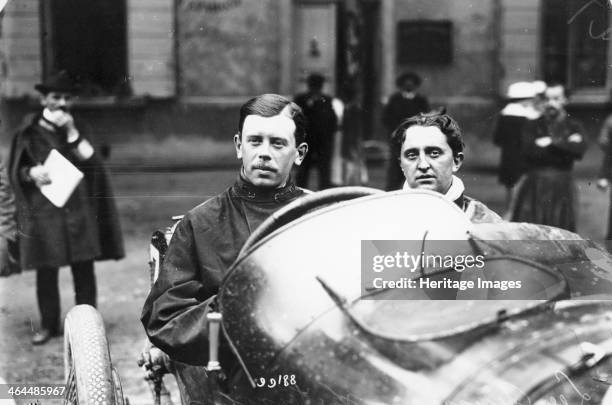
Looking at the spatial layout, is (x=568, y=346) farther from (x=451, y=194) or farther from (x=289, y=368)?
(x=451, y=194)

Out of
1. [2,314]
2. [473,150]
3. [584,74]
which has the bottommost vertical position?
[2,314]

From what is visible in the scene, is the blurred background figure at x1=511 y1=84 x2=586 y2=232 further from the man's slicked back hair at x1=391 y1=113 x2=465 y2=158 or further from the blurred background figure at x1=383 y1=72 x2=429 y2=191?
the man's slicked back hair at x1=391 y1=113 x2=465 y2=158

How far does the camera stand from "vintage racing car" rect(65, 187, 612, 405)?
1.73 m

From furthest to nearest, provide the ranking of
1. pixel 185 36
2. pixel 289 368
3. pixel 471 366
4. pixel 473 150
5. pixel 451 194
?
pixel 185 36 → pixel 473 150 → pixel 451 194 → pixel 289 368 → pixel 471 366

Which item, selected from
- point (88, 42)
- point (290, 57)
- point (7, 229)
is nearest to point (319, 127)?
point (88, 42)

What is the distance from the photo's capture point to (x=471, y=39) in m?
10.8

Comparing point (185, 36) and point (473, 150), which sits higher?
point (185, 36)

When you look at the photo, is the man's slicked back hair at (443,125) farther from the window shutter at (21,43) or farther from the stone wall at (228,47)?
the stone wall at (228,47)

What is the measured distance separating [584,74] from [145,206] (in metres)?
6.48

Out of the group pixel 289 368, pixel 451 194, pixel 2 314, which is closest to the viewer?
pixel 289 368

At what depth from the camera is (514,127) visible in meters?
5.85

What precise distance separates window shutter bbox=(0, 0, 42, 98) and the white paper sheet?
15.7 feet

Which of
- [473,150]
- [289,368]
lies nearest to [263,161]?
[289,368]

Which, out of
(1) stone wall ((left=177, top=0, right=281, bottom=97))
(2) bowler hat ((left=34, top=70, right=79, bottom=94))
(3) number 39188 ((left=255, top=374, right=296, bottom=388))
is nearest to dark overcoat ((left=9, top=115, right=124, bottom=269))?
(2) bowler hat ((left=34, top=70, right=79, bottom=94))
